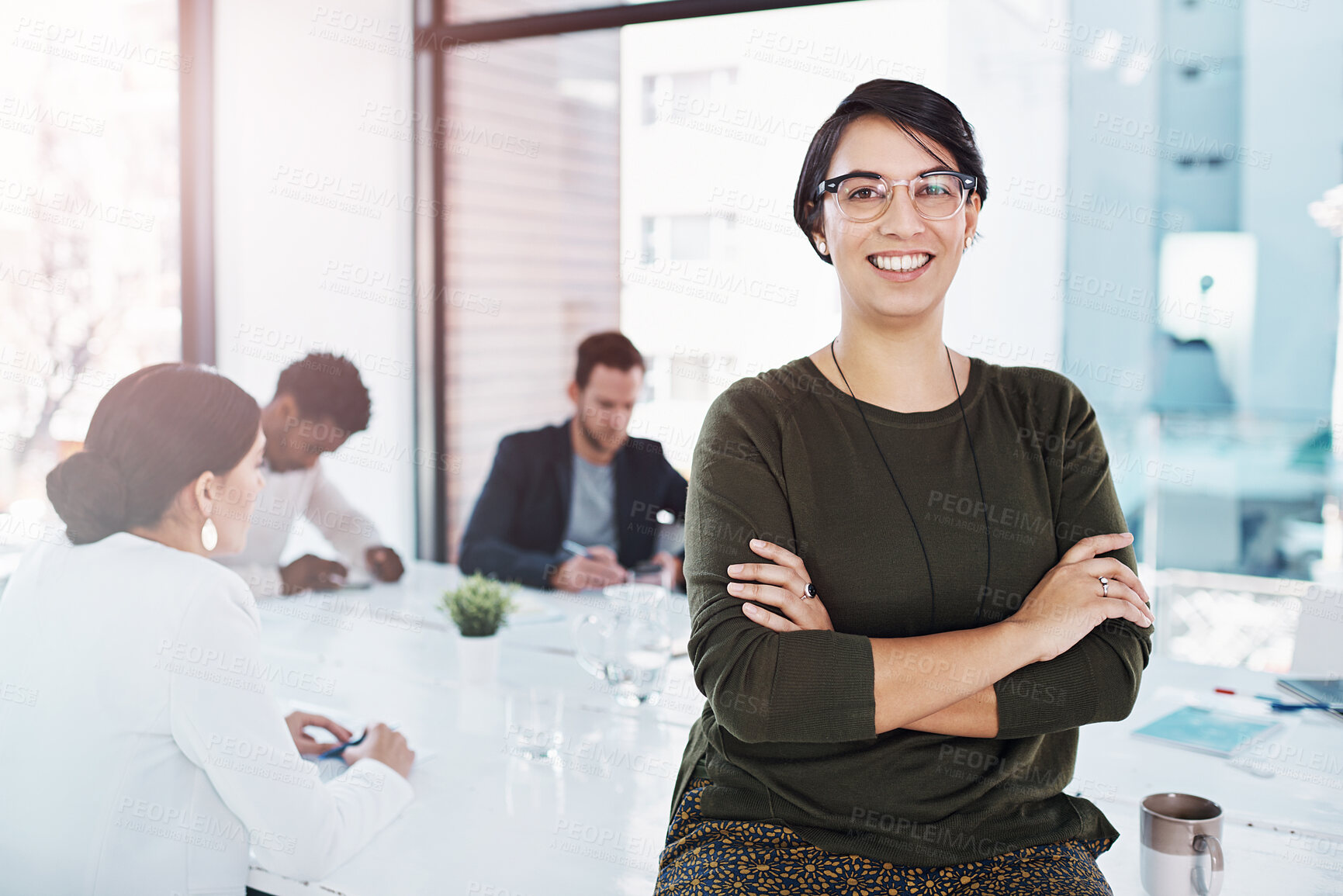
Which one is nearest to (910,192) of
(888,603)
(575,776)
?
(888,603)

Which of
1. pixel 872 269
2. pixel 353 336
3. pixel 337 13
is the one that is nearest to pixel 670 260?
pixel 353 336

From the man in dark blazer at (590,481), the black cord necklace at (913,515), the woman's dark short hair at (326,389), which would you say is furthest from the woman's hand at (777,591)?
the woman's dark short hair at (326,389)

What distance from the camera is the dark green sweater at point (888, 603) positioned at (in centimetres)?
118

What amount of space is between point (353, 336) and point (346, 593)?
1.64 meters

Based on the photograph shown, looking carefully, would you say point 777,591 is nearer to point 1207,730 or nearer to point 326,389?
point 1207,730

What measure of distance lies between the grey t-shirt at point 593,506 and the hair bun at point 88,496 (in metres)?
1.97

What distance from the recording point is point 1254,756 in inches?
64.7

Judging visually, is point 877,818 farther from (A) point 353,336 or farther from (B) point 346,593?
(A) point 353,336

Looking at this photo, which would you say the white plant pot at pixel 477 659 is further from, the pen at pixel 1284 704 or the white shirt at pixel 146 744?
the pen at pixel 1284 704

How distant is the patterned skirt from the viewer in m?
1.13

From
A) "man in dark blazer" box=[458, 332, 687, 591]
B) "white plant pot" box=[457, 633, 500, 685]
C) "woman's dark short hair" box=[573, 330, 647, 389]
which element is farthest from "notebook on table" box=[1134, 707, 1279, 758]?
"woman's dark short hair" box=[573, 330, 647, 389]

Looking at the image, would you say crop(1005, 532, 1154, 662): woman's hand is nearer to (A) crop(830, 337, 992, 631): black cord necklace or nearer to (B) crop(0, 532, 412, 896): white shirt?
(A) crop(830, 337, 992, 631): black cord necklace

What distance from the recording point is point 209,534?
149 centimetres

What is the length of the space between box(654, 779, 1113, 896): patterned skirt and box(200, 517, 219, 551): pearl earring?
2.63ft
